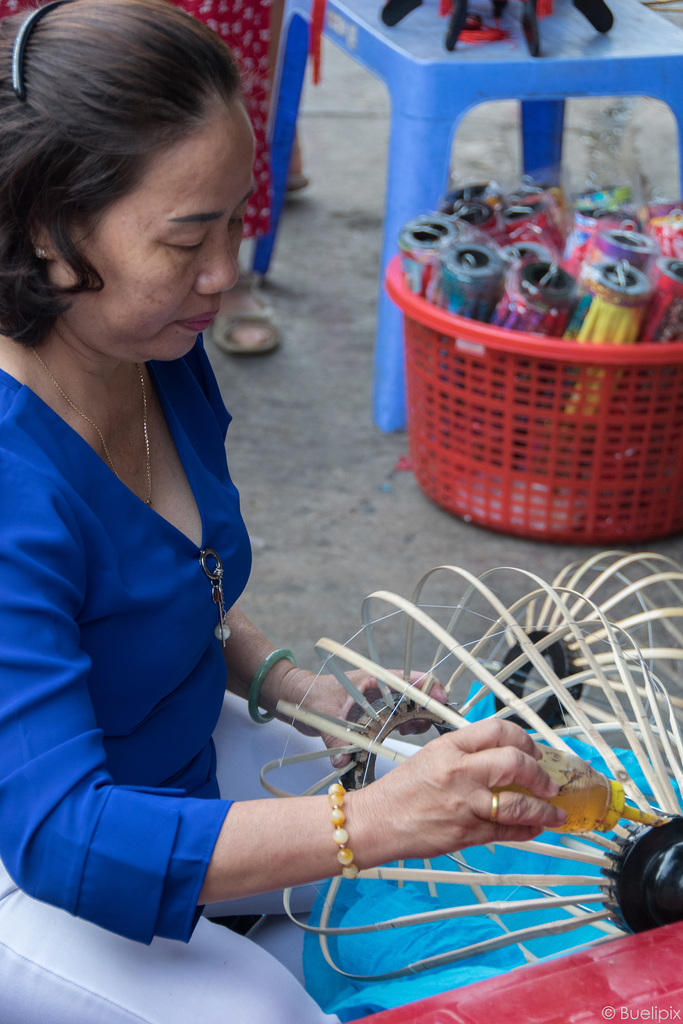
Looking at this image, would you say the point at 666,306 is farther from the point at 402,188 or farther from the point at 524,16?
the point at 524,16

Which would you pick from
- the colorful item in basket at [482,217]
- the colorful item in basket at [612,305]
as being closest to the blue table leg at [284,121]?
the colorful item in basket at [482,217]

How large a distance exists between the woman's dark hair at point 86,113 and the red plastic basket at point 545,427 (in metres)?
1.26

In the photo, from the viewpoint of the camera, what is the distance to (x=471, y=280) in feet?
6.64

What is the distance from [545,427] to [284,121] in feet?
5.45

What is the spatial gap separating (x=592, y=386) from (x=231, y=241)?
4.18 ft

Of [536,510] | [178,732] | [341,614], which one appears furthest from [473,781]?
[536,510]

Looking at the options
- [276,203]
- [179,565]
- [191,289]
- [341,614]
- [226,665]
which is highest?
[191,289]

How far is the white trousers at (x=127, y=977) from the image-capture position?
809 millimetres

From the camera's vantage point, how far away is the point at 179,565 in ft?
3.08

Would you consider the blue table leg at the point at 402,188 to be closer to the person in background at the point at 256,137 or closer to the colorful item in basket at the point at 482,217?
the colorful item in basket at the point at 482,217

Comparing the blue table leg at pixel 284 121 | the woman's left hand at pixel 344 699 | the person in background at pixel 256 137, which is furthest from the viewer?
the blue table leg at pixel 284 121

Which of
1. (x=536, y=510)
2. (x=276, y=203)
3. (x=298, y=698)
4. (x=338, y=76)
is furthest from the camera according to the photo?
(x=338, y=76)

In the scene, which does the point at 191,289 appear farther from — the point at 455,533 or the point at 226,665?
the point at 455,533

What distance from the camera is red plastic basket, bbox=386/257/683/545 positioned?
6.52 ft
